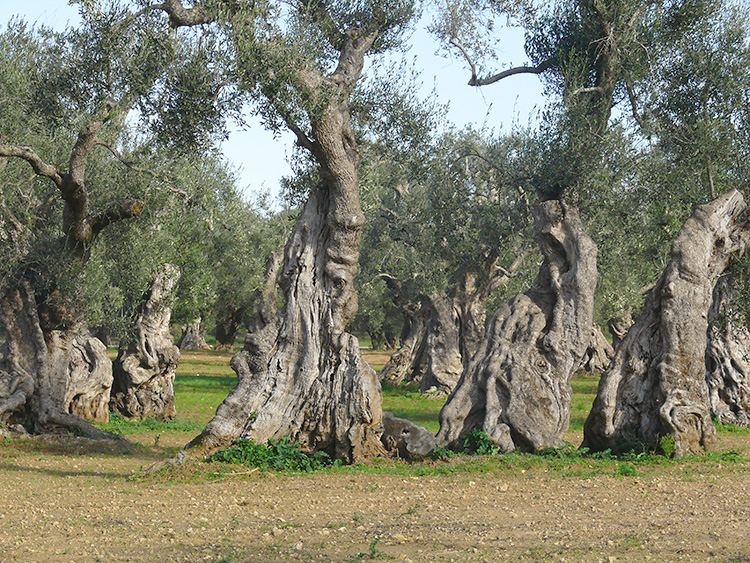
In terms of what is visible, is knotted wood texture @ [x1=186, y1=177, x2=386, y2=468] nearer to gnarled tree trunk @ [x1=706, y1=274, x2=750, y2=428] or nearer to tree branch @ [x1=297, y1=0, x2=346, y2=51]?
tree branch @ [x1=297, y1=0, x2=346, y2=51]

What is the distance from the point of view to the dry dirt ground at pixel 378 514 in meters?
7.41

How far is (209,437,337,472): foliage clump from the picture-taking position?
12.3m

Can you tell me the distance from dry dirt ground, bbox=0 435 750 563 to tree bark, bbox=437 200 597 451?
3.68 feet

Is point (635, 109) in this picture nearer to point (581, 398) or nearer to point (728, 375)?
point (728, 375)

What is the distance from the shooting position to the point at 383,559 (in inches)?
279

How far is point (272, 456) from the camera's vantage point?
12523 mm

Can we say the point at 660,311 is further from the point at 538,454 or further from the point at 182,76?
the point at 182,76

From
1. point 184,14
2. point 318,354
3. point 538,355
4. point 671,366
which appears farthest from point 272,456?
point 184,14

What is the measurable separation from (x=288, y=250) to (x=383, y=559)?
728 cm

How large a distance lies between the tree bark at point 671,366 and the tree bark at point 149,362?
11.8m

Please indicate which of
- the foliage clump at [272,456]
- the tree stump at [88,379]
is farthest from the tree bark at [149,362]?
the foliage clump at [272,456]

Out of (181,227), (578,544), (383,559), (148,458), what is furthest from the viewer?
(181,227)

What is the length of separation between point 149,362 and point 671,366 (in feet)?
44.8

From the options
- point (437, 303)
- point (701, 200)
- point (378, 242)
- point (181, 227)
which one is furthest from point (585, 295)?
point (378, 242)
